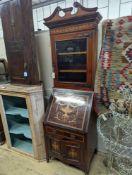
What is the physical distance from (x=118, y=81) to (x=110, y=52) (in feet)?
1.09

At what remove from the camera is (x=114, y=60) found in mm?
1514

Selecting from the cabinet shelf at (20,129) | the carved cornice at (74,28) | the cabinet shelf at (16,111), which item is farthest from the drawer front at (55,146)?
the carved cornice at (74,28)

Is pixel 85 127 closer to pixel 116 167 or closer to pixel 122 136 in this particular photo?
pixel 122 136

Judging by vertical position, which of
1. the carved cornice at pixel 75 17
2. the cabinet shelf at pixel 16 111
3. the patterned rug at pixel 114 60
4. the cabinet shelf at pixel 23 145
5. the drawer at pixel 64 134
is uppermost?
the carved cornice at pixel 75 17

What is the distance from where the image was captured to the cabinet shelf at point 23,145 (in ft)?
6.97

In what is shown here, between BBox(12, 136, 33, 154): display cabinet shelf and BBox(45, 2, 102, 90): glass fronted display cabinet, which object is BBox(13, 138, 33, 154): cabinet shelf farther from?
BBox(45, 2, 102, 90): glass fronted display cabinet

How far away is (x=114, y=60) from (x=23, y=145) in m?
1.88

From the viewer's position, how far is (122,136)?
4.69 ft

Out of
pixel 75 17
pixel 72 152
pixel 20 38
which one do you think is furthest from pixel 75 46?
pixel 72 152

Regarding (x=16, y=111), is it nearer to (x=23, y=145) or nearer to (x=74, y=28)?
(x=23, y=145)

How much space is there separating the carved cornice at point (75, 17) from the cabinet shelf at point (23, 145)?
1786 millimetres

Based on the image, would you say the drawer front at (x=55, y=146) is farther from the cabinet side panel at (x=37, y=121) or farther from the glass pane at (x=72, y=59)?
the glass pane at (x=72, y=59)

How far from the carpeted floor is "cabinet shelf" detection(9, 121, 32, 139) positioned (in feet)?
1.21

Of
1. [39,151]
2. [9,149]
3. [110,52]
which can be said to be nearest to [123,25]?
[110,52]
